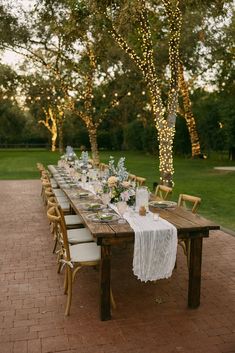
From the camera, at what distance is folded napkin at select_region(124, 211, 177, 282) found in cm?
411

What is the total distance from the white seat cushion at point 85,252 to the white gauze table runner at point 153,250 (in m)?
0.51

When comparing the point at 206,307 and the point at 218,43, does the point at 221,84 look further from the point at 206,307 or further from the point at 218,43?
the point at 206,307

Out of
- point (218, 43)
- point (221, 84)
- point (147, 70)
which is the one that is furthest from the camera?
point (221, 84)

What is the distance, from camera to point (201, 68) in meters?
24.6

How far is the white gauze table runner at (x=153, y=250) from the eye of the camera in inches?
162

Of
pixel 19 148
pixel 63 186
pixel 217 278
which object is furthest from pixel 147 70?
pixel 19 148

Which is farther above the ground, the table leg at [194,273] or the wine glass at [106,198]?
the wine glass at [106,198]

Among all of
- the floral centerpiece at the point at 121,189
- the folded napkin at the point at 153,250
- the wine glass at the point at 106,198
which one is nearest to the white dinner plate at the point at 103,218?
the folded napkin at the point at 153,250

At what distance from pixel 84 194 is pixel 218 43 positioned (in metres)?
20.0

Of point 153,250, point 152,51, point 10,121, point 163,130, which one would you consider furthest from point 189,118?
point 10,121

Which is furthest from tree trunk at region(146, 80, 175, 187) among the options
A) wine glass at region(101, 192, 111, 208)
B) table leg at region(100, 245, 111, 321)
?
table leg at region(100, 245, 111, 321)

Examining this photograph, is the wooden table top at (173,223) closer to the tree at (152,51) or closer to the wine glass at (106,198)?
the wine glass at (106,198)

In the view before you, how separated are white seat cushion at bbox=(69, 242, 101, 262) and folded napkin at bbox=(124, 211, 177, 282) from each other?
0.51 meters

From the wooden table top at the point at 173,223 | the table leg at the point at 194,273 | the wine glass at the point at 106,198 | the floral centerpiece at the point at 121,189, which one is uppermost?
the floral centerpiece at the point at 121,189
